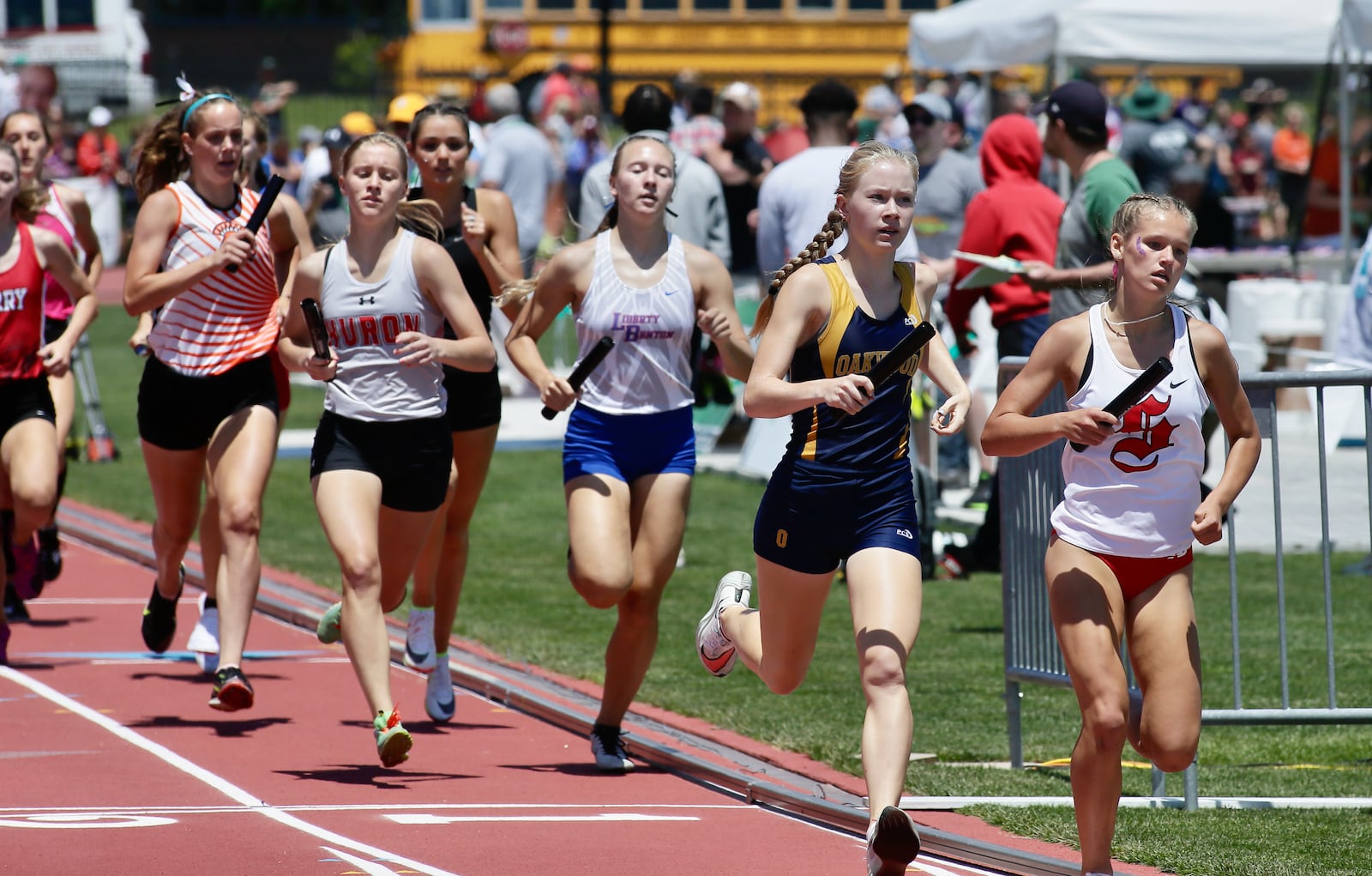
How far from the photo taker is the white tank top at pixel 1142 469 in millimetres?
5453

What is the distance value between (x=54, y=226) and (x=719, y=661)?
16.7 ft

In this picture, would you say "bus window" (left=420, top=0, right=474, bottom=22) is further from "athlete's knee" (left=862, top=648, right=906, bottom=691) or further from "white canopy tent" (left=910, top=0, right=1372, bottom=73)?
"athlete's knee" (left=862, top=648, right=906, bottom=691)

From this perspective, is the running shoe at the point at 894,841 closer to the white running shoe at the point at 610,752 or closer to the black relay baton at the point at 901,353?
the black relay baton at the point at 901,353

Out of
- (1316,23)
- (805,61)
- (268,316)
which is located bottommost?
(268,316)

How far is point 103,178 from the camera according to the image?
96.8 feet

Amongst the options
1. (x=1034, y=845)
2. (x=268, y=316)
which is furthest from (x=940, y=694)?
(x=268, y=316)

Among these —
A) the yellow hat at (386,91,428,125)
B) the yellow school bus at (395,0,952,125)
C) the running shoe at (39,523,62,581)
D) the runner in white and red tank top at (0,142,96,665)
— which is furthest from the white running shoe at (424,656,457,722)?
the yellow school bus at (395,0,952,125)

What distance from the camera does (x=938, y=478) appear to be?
14.0 m

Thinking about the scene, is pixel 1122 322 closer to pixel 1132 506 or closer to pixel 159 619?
pixel 1132 506

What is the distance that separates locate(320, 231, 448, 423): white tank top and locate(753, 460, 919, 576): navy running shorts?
1890 mm

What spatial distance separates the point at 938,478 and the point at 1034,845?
309 inches

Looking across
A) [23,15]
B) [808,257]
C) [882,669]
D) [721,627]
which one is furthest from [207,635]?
[23,15]

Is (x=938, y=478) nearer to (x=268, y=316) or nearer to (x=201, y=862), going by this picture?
(x=268, y=316)

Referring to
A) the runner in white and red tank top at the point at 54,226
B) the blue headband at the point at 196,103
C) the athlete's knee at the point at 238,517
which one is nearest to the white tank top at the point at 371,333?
the athlete's knee at the point at 238,517
